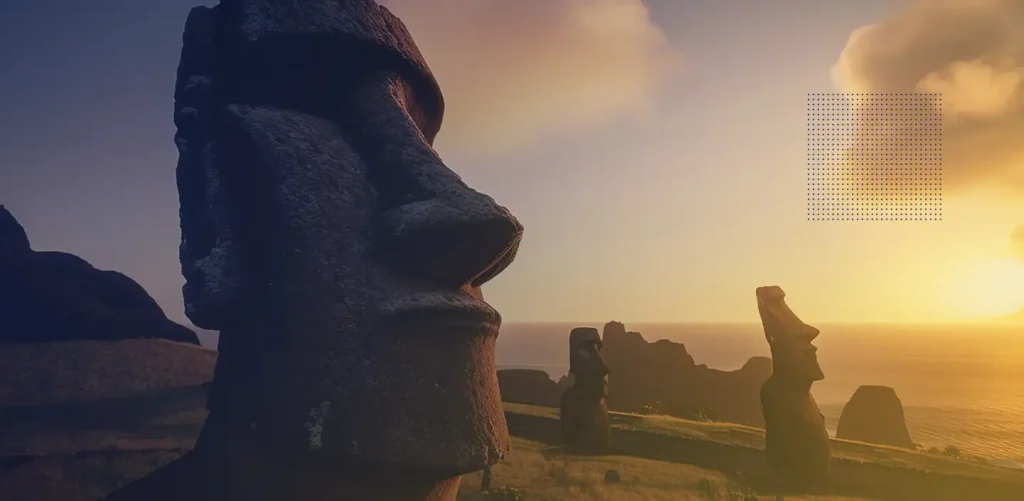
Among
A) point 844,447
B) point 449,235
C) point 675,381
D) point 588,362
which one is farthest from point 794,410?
point 675,381

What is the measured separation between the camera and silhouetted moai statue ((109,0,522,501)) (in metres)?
2.37

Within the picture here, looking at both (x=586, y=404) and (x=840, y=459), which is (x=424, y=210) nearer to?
(x=586, y=404)

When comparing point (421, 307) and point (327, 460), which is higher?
point (421, 307)

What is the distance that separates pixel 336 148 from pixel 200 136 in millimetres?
786

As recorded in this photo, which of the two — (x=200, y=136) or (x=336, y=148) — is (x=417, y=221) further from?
(x=200, y=136)

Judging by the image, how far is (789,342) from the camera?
10.6 meters

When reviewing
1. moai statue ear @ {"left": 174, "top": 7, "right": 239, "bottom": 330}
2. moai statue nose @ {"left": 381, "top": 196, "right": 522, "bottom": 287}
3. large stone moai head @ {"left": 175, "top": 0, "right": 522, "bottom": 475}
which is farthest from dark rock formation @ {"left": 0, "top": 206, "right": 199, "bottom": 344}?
moai statue nose @ {"left": 381, "top": 196, "right": 522, "bottom": 287}

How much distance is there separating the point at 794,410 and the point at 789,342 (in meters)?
1.15

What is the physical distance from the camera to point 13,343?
18.0m

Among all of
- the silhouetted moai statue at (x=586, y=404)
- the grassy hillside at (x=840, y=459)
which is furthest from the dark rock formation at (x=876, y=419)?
the silhouetted moai statue at (x=586, y=404)

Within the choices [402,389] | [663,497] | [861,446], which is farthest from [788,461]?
[402,389]

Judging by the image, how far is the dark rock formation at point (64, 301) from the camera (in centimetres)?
1883

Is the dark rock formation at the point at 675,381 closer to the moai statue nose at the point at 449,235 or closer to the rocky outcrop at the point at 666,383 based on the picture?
the rocky outcrop at the point at 666,383

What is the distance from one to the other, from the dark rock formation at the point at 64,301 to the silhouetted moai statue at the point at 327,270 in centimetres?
2050
